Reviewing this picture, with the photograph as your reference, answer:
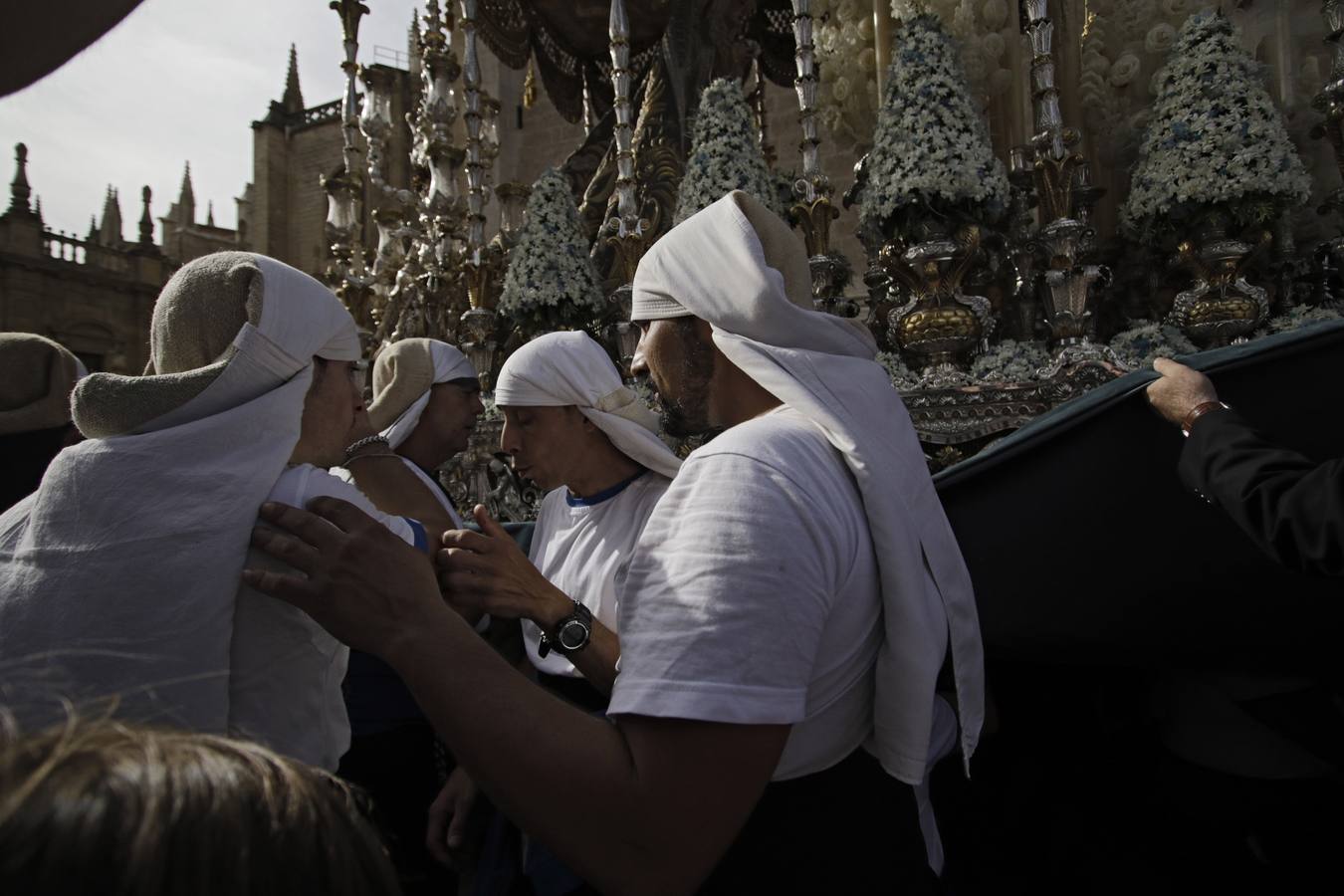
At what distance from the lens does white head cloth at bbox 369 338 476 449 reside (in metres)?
3.33

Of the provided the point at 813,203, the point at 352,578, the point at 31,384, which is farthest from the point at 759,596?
the point at 813,203

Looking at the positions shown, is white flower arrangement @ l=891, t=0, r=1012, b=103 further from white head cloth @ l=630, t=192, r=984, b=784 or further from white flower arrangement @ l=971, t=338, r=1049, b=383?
white head cloth @ l=630, t=192, r=984, b=784

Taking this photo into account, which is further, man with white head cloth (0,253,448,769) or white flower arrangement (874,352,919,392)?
white flower arrangement (874,352,919,392)

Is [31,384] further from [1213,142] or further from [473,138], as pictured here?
[1213,142]

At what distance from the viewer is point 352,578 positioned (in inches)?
42.1

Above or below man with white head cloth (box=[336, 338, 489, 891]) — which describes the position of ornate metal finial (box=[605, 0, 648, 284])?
above

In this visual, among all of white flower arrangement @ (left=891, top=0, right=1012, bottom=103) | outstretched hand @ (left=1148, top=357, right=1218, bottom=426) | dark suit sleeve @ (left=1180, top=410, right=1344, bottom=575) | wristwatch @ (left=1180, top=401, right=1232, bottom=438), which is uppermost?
white flower arrangement @ (left=891, top=0, right=1012, bottom=103)

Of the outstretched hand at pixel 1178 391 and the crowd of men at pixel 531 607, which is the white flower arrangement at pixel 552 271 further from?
the outstretched hand at pixel 1178 391

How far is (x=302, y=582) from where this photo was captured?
1.07 metres

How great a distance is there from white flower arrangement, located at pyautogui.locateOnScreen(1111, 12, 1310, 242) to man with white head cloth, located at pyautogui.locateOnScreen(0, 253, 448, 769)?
422 centimetres

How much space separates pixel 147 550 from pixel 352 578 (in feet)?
1.05

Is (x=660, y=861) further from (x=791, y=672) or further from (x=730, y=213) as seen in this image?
(x=730, y=213)

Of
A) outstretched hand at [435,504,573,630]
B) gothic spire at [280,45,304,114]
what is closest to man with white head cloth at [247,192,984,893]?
outstretched hand at [435,504,573,630]

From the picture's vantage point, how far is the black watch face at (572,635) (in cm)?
180
